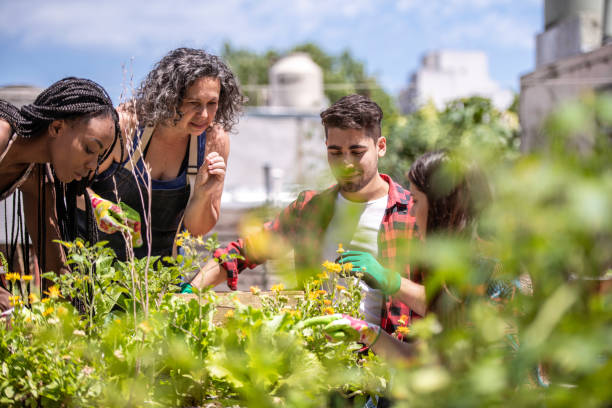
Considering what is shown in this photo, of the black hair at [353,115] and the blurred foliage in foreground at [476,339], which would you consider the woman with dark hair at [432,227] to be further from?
the black hair at [353,115]

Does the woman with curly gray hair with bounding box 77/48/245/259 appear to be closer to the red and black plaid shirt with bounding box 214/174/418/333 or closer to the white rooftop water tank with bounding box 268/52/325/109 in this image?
the red and black plaid shirt with bounding box 214/174/418/333

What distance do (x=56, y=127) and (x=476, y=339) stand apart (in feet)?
5.00

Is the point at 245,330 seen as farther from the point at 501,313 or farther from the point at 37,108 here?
the point at 37,108

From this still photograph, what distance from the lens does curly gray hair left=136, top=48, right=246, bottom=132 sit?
2188 mm

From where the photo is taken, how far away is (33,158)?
172 cm

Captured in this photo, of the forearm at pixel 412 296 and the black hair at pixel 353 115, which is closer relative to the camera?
the forearm at pixel 412 296

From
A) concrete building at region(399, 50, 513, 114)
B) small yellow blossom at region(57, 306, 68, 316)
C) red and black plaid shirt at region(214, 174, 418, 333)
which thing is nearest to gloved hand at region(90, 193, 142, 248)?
small yellow blossom at region(57, 306, 68, 316)

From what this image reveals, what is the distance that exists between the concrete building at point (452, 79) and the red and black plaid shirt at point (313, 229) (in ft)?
101

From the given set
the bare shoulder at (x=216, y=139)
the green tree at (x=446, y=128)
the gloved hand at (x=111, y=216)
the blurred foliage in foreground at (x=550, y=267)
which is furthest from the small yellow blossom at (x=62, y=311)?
the green tree at (x=446, y=128)

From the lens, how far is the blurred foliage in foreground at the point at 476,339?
508mm

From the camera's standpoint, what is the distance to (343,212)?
1935 millimetres

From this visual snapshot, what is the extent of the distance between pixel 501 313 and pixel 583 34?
965 centimetres

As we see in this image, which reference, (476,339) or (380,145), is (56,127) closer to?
(380,145)

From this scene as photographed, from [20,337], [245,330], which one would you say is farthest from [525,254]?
[20,337]
